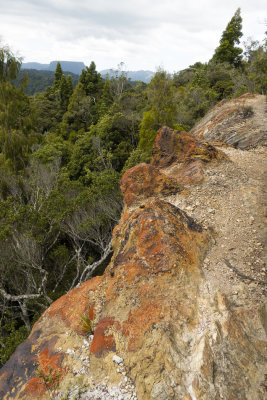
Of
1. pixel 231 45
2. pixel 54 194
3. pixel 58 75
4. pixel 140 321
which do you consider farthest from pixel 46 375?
→ pixel 58 75

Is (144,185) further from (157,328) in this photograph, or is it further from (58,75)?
(58,75)

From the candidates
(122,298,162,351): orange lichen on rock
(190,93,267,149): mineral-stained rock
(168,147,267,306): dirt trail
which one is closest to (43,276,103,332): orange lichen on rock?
(122,298,162,351): orange lichen on rock

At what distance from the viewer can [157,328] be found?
13.1ft

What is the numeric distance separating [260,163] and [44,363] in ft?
32.1

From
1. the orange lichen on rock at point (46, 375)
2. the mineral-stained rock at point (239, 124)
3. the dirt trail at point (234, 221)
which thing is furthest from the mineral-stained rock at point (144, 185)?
the mineral-stained rock at point (239, 124)

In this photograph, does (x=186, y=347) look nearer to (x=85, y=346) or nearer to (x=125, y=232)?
(x=85, y=346)

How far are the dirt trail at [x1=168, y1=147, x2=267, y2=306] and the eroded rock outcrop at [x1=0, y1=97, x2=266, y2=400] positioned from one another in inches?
1.6

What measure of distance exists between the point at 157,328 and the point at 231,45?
40.2 m

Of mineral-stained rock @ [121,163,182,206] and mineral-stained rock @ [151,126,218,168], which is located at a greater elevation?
mineral-stained rock @ [151,126,218,168]

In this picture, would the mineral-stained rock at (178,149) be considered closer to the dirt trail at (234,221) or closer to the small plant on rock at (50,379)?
the dirt trail at (234,221)

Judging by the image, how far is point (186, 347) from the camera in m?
3.84

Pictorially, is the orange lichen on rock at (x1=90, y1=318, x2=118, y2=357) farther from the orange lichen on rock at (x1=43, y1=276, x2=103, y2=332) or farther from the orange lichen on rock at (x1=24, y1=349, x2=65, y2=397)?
the orange lichen on rock at (x1=24, y1=349, x2=65, y2=397)

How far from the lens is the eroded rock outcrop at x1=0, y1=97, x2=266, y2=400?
3.60 m

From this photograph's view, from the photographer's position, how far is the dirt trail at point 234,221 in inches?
188
